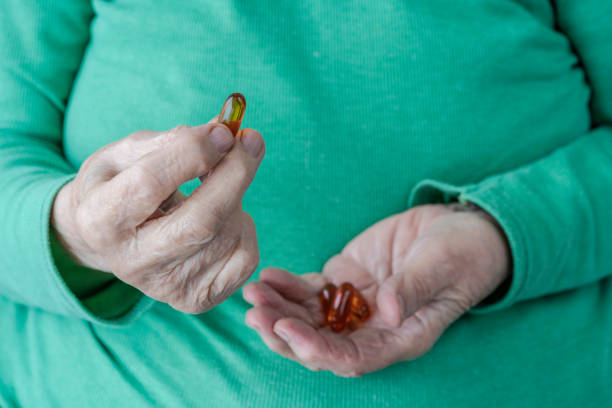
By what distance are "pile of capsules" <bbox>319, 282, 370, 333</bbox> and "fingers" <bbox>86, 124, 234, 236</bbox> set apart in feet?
1.24

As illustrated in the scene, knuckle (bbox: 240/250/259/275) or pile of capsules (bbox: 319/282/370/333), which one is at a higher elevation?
knuckle (bbox: 240/250/259/275)

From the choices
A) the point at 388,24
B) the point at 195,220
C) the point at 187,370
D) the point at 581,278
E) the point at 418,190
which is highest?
the point at 388,24

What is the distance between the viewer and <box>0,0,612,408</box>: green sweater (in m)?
0.78

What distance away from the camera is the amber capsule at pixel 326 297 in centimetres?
80

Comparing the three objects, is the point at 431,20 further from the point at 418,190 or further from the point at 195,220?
the point at 195,220

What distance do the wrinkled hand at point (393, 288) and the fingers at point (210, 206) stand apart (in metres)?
0.22

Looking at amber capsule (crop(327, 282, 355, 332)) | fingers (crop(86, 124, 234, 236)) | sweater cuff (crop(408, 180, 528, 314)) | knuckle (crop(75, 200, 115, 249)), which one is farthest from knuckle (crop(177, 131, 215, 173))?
sweater cuff (crop(408, 180, 528, 314))

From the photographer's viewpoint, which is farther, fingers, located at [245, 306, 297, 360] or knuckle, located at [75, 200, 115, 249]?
fingers, located at [245, 306, 297, 360]

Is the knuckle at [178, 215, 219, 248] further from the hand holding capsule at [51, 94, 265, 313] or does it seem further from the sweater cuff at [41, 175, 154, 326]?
the sweater cuff at [41, 175, 154, 326]

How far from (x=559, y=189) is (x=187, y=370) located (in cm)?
73

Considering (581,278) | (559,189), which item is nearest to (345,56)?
(559,189)

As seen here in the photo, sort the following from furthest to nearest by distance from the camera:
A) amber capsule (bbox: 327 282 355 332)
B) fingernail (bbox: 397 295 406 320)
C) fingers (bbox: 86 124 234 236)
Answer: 1. amber capsule (bbox: 327 282 355 332)
2. fingernail (bbox: 397 295 406 320)
3. fingers (bbox: 86 124 234 236)

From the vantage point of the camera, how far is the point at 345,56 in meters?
0.90

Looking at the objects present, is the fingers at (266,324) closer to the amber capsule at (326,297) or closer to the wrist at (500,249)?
the amber capsule at (326,297)
